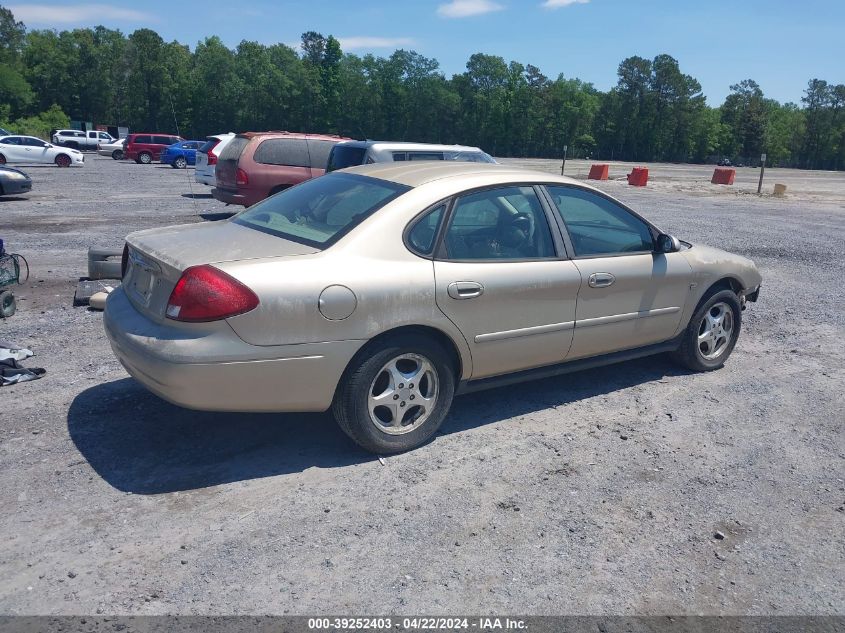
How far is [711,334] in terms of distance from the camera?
19.5 ft

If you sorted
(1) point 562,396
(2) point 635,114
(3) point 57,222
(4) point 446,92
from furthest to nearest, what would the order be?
1. (2) point 635,114
2. (4) point 446,92
3. (3) point 57,222
4. (1) point 562,396

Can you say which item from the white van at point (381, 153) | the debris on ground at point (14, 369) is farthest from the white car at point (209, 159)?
the debris on ground at point (14, 369)

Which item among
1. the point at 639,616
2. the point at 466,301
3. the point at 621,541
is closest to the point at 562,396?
the point at 466,301

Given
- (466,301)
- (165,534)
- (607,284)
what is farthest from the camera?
(607,284)

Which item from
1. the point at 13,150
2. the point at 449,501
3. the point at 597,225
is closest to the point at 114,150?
the point at 13,150

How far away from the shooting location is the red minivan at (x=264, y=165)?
13508 mm

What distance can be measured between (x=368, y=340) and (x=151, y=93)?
3086 inches

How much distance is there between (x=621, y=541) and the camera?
11.4ft

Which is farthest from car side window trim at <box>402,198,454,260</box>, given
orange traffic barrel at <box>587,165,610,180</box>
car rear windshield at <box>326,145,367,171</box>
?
orange traffic barrel at <box>587,165,610,180</box>

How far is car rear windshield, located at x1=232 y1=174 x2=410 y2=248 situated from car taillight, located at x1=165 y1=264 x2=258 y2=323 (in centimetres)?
59

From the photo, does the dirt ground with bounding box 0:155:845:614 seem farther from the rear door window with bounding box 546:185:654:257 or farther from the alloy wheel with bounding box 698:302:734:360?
the rear door window with bounding box 546:185:654:257

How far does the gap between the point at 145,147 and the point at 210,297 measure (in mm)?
39969

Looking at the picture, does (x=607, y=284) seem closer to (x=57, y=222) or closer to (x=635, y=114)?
(x=57, y=222)

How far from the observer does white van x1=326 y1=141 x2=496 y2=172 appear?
1103 centimetres
